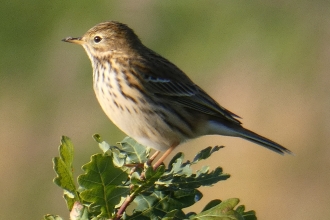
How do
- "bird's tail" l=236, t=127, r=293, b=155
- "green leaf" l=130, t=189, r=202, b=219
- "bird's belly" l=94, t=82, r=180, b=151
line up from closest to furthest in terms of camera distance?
"green leaf" l=130, t=189, r=202, b=219
"bird's belly" l=94, t=82, r=180, b=151
"bird's tail" l=236, t=127, r=293, b=155

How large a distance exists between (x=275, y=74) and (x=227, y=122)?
6725 mm

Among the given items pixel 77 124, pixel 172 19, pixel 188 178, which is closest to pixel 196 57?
pixel 172 19

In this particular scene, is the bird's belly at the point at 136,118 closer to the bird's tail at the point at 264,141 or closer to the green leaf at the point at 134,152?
the bird's tail at the point at 264,141

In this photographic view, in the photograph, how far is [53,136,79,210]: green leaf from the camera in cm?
426

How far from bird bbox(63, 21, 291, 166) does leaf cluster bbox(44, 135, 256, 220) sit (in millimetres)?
2852

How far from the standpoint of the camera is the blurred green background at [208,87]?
40.5 ft

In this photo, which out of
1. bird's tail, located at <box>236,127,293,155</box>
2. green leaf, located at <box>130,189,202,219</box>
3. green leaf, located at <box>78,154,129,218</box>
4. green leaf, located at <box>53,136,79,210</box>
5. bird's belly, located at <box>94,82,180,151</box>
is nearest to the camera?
green leaf, located at <box>78,154,129,218</box>

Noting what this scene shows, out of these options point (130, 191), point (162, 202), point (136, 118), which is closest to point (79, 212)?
point (130, 191)

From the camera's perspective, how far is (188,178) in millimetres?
4586

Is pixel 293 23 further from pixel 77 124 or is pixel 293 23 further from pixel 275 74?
pixel 77 124

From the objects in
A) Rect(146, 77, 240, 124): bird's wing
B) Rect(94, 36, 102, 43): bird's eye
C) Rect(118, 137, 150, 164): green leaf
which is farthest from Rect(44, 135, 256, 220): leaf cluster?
Rect(94, 36, 102, 43): bird's eye

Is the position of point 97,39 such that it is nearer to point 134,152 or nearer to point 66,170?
point 134,152

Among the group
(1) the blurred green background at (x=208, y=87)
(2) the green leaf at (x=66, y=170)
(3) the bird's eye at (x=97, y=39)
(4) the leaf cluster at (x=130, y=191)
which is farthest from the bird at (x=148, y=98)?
(1) the blurred green background at (x=208, y=87)

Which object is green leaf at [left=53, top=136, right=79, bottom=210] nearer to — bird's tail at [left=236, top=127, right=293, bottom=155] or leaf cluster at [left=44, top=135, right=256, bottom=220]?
leaf cluster at [left=44, top=135, right=256, bottom=220]
